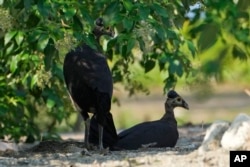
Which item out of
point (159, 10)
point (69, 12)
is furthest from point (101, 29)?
point (69, 12)

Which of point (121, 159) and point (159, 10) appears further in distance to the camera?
point (121, 159)

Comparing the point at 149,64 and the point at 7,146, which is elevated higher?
the point at 149,64

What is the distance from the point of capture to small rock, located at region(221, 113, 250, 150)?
4.70 m

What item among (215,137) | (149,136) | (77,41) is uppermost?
(77,41)

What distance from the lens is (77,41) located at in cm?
495

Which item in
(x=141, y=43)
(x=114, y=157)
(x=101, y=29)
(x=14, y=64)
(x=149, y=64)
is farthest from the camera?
(x=149, y=64)

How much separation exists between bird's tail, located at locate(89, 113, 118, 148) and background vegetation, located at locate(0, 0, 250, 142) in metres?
0.50

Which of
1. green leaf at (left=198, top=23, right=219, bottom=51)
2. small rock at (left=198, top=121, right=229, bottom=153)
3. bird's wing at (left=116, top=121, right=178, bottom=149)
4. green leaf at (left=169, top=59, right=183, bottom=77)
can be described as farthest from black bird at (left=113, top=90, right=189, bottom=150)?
green leaf at (left=198, top=23, right=219, bottom=51)

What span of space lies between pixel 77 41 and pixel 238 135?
127 centimetres

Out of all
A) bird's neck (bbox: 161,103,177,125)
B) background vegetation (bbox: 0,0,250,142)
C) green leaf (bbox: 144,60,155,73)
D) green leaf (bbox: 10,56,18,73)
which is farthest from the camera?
bird's neck (bbox: 161,103,177,125)

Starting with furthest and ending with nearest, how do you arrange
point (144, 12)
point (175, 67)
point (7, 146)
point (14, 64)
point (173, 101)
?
point (173, 101) < point (7, 146) < point (175, 67) < point (14, 64) < point (144, 12)

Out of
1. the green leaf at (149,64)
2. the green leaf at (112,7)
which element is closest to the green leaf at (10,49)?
the green leaf at (149,64)

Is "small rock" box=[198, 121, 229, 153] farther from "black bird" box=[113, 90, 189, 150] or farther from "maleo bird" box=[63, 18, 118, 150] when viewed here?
"black bird" box=[113, 90, 189, 150]

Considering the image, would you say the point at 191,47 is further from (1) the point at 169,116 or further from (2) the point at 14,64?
(2) the point at 14,64
